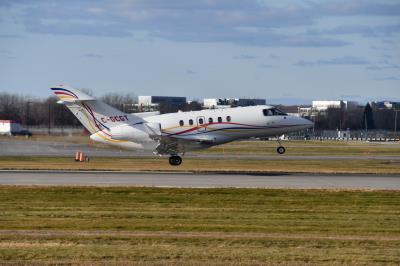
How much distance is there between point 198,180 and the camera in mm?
39625

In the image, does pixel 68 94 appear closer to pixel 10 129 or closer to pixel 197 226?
pixel 197 226

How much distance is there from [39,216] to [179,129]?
23.6 m

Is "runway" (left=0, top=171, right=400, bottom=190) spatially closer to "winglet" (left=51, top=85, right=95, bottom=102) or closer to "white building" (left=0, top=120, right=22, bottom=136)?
"winglet" (left=51, top=85, right=95, bottom=102)

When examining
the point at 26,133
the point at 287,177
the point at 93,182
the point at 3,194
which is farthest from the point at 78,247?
the point at 26,133

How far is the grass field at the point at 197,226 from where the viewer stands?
1919 cm

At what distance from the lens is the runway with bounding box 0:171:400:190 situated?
37.0m

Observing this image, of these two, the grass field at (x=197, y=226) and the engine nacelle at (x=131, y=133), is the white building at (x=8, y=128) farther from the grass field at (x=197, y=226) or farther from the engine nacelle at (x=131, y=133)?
the grass field at (x=197, y=226)

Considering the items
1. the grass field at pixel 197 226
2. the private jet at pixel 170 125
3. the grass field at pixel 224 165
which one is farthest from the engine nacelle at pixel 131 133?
the grass field at pixel 197 226

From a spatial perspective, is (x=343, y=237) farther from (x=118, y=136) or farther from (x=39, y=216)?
(x=118, y=136)

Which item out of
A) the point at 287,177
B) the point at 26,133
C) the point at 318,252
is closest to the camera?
the point at 318,252

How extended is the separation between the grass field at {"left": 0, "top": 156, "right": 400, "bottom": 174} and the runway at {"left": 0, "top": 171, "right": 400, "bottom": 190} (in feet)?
15.0

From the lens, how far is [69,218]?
85.4 feet

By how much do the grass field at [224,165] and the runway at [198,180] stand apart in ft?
15.0

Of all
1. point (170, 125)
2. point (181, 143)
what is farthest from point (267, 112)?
point (170, 125)
